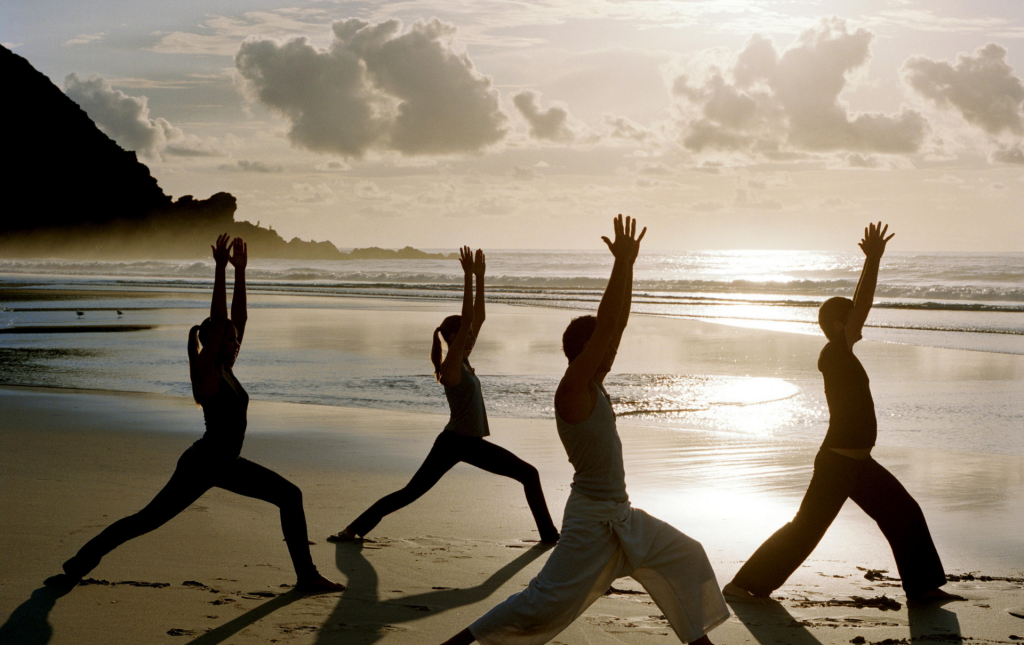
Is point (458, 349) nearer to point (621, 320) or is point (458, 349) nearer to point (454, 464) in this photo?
point (454, 464)

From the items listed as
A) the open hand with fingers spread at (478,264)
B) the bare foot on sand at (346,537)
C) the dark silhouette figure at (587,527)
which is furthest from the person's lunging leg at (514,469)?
the dark silhouette figure at (587,527)

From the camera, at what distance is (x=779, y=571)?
15.4 feet

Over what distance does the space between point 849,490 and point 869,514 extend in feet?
0.55

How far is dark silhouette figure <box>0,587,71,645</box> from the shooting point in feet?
13.1

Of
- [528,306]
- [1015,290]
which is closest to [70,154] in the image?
[528,306]

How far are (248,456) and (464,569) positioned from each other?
3.83m

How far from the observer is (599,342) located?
328 centimetres

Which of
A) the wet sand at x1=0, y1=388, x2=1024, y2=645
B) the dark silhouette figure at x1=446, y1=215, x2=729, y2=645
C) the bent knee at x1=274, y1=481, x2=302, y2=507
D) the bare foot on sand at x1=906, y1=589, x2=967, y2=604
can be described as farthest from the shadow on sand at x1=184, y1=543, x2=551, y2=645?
the bare foot on sand at x1=906, y1=589, x2=967, y2=604

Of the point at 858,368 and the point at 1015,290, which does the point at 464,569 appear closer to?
the point at 858,368

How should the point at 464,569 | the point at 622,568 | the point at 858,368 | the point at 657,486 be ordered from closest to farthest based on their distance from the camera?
the point at 622,568
the point at 858,368
the point at 464,569
the point at 657,486

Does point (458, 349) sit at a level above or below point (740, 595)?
above

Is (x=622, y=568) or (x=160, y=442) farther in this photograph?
(x=160, y=442)

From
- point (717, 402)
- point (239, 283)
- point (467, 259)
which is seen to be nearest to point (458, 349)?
point (467, 259)

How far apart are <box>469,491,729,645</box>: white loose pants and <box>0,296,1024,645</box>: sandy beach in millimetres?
706
